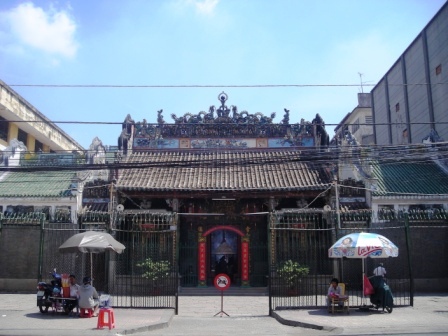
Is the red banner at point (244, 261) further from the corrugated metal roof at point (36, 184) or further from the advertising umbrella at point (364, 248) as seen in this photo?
the corrugated metal roof at point (36, 184)

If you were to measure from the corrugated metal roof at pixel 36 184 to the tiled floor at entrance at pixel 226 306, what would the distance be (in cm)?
713

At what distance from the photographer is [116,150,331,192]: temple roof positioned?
755 inches

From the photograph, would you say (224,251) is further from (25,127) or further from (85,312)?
(25,127)

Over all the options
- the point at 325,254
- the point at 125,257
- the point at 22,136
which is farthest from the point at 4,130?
the point at 325,254

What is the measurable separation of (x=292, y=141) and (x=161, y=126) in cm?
634

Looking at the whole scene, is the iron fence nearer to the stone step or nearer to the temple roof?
the stone step

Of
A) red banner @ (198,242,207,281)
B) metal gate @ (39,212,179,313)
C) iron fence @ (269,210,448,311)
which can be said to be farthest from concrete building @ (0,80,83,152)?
iron fence @ (269,210,448,311)

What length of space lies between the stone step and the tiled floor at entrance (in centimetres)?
61

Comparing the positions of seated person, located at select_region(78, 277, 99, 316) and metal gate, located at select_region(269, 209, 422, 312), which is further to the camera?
metal gate, located at select_region(269, 209, 422, 312)

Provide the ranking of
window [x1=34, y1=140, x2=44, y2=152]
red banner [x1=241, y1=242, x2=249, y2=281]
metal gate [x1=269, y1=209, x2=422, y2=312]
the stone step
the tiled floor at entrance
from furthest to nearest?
window [x1=34, y1=140, x2=44, y2=152] → red banner [x1=241, y1=242, x2=249, y2=281] → the stone step → metal gate [x1=269, y1=209, x2=422, y2=312] → the tiled floor at entrance

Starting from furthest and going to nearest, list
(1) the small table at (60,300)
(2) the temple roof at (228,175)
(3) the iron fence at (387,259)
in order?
(2) the temple roof at (228,175) → (3) the iron fence at (387,259) → (1) the small table at (60,300)

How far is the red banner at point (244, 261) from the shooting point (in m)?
19.6

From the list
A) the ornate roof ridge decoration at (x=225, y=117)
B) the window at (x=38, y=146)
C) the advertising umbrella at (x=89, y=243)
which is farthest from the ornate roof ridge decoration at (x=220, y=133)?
the window at (x=38, y=146)

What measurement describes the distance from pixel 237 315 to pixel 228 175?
8280 millimetres
